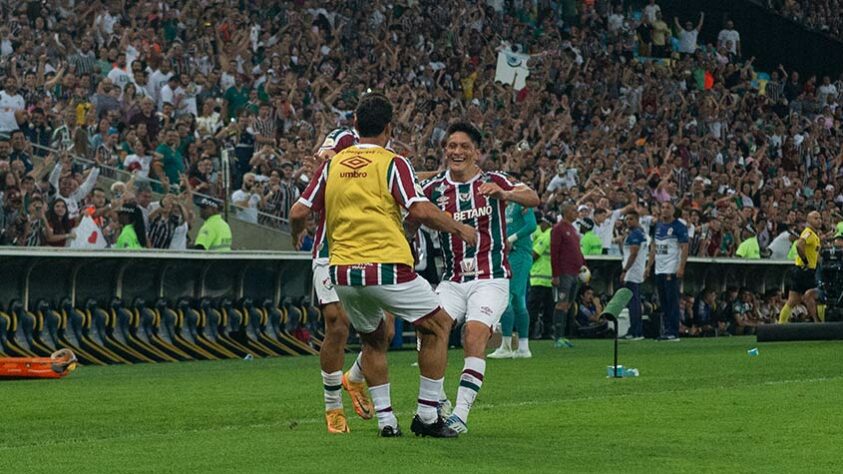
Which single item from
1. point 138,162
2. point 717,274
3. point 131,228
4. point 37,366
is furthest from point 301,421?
point 717,274

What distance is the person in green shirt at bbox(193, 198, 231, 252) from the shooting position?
22.2 metres

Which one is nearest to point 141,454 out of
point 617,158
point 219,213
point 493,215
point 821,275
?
point 493,215

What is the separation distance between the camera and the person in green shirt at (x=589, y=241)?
2750 cm

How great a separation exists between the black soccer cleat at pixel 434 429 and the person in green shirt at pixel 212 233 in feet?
40.4

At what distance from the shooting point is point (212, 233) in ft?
72.9

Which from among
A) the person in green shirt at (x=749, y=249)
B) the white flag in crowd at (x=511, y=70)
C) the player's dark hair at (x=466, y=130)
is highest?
the white flag in crowd at (x=511, y=70)

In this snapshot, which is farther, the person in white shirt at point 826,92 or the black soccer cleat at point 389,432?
the person in white shirt at point 826,92

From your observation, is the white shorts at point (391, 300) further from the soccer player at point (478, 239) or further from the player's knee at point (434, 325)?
the soccer player at point (478, 239)

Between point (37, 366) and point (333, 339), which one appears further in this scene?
point (37, 366)

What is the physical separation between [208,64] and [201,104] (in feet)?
4.29

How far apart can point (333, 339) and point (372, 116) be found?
1.61 meters

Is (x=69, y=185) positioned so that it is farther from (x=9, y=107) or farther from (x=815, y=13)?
(x=815, y=13)

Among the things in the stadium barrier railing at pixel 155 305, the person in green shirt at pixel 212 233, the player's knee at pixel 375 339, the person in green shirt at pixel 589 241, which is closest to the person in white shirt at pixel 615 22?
the person in green shirt at pixel 589 241

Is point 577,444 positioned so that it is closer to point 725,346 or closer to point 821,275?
point 725,346
